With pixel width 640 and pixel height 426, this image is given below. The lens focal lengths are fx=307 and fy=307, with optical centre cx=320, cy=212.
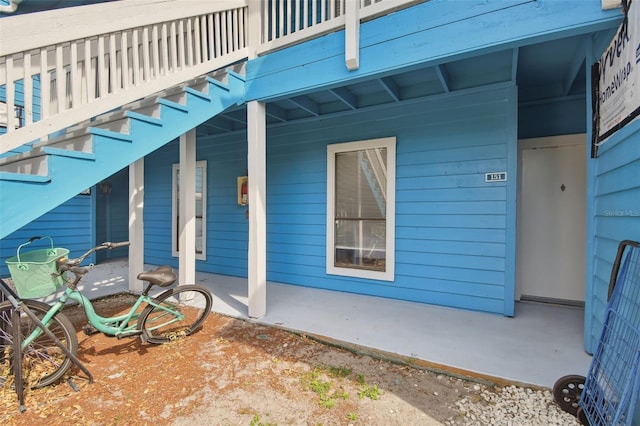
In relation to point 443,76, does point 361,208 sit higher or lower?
lower

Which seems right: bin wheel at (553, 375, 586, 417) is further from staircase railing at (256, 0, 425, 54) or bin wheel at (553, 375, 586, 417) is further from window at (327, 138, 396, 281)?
staircase railing at (256, 0, 425, 54)

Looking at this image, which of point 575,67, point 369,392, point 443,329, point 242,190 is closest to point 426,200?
point 443,329

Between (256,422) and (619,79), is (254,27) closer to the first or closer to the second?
(619,79)

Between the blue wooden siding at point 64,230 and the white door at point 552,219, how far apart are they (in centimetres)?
725

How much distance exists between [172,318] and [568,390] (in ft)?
10.9

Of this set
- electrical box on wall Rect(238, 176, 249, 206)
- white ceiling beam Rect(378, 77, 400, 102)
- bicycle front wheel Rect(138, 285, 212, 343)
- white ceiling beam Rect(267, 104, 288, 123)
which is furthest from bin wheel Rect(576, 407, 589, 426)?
electrical box on wall Rect(238, 176, 249, 206)

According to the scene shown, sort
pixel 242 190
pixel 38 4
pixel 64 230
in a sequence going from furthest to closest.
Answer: pixel 64 230 → pixel 242 190 → pixel 38 4

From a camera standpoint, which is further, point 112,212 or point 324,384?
point 112,212

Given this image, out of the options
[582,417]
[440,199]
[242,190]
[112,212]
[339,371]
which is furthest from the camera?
[112,212]

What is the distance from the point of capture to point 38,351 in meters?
2.20

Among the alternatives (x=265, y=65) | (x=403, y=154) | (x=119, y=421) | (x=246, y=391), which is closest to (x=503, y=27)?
(x=403, y=154)

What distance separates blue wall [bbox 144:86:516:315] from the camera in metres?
3.34

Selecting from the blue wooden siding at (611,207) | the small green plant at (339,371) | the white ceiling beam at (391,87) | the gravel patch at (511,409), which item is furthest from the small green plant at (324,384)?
the white ceiling beam at (391,87)

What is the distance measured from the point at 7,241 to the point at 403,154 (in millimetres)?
6136
